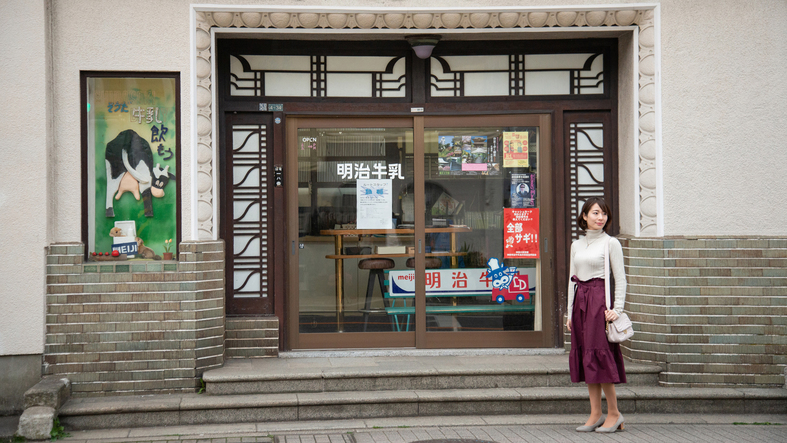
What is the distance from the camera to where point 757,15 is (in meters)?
6.88

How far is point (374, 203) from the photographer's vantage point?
771cm

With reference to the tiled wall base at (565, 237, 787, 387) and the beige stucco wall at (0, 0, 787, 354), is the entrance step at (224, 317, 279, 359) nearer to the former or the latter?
the beige stucco wall at (0, 0, 787, 354)

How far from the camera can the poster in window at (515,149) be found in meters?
7.74

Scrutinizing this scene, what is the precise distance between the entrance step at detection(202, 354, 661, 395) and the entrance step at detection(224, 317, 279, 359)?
1.03ft

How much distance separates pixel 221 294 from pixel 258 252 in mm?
829

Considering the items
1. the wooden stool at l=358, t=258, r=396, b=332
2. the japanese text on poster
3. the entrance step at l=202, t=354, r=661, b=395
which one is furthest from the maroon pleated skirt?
the wooden stool at l=358, t=258, r=396, b=332

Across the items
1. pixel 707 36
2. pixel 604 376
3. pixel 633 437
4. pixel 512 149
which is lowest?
pixel 633 437

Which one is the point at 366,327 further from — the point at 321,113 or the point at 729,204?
the point at 729,204

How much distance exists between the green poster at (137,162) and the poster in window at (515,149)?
11.6 ft

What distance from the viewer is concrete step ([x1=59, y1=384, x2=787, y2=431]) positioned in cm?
612

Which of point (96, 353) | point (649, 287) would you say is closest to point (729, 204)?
point (649, 287)

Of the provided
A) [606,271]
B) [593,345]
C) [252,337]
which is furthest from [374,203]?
[593,345]

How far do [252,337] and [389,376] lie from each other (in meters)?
1.68

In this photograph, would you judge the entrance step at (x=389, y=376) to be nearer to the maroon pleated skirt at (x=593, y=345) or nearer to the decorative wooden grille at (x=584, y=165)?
the maroon pleated skirt at (x=593, y=345)
